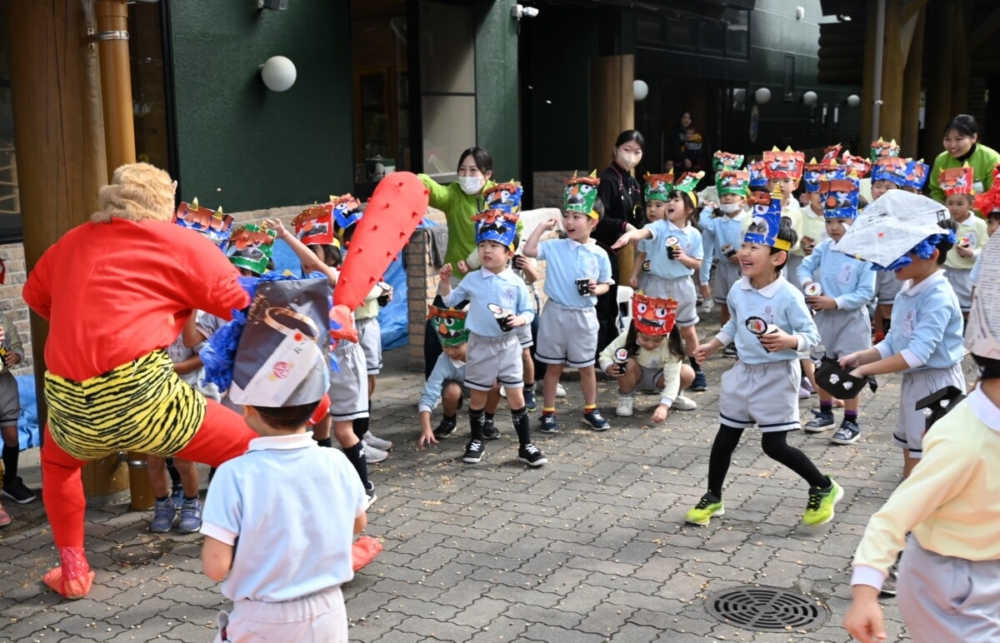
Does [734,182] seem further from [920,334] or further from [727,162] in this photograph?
[920,334]

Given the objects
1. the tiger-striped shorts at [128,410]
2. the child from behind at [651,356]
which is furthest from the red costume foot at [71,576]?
the child from behind at [651,356]

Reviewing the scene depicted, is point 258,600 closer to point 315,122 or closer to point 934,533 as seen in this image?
point 934,533

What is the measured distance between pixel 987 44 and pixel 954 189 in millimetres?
17911

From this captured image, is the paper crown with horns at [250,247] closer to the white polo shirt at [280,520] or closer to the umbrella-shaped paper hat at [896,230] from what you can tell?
the white polo shirt at [280,520]

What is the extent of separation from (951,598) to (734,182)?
7330 mm

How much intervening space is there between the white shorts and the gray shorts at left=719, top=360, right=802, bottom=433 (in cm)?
323

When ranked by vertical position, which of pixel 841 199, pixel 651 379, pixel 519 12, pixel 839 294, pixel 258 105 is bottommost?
pixel 651 379

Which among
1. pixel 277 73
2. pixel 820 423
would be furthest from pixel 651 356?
pixel 277 73

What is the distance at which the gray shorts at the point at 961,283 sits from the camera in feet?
29.1

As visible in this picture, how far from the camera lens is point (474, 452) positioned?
719cm


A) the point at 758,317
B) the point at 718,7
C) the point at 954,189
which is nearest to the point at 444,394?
the point at 758,317

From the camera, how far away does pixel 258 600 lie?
10.4 ft

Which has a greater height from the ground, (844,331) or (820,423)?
(844,331)

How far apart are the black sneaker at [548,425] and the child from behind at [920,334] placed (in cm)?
282
